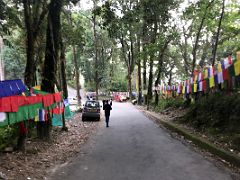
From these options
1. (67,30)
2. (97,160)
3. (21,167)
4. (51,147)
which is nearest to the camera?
(21,167)

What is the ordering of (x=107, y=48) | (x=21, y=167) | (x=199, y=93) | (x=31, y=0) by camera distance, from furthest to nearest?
(x=107, y=48), (x=199, y=93), (x=31, y=0), (x=21, y=167)

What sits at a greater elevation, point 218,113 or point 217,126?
point 218,113

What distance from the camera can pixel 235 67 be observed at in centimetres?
1102

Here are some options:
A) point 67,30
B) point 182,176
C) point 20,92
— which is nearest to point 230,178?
point 182,176

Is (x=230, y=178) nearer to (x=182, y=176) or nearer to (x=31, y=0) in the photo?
(x=182, y=176)

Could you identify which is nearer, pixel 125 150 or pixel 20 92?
pixel 20 92

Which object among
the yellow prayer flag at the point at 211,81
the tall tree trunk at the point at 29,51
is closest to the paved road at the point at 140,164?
the yellow prayer flag at the point at 211,81

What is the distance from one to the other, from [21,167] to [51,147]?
3.60 meters

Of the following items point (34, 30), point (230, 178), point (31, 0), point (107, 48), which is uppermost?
point (107, 48)

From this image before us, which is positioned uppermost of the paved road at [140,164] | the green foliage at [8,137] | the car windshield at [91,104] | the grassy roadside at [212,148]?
the car windshield at [91,104]

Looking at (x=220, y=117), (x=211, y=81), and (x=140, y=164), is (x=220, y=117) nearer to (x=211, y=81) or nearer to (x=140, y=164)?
(x=211, y=81)

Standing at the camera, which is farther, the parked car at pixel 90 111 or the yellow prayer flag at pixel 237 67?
the parked car at pixel 90 111

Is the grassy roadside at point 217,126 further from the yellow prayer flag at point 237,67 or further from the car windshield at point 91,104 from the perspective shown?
the car windshield at point 91,104

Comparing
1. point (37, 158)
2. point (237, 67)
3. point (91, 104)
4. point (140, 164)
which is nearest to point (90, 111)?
point (91, 104)
